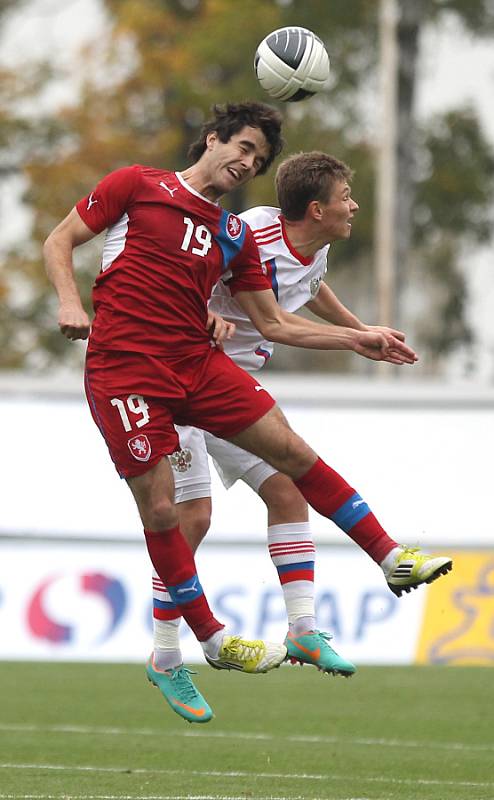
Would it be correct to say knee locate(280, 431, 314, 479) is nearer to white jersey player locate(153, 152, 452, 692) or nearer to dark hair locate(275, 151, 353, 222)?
white jersey player locate(153, 152, 452, 692)

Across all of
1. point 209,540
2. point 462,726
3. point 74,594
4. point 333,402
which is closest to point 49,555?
point 74,594

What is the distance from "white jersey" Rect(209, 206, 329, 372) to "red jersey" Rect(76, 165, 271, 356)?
53 centimetres

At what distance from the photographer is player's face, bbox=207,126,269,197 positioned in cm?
837

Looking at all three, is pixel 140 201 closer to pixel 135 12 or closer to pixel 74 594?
pixel 74 594

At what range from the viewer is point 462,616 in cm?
1647

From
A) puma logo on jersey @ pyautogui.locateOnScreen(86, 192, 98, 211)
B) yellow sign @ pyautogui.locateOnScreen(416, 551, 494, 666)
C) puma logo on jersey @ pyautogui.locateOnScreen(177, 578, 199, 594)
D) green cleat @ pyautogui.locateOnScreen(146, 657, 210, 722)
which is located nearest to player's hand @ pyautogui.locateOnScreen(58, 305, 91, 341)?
puma logo on jersey @ pyautogui.locateOnScreen(86, 192, 98, 211)

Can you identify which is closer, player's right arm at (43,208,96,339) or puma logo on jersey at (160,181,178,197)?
player's right arm at (43,208,96,339)

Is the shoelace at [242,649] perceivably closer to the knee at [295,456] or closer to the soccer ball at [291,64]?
the knee at [295,456]

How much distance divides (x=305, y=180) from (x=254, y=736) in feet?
15.0

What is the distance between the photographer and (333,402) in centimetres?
1719

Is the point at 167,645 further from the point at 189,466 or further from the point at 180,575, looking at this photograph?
the point at 189,466

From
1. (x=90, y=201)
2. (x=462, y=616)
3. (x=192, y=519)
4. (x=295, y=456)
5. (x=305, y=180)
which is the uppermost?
(x=305, y=180)

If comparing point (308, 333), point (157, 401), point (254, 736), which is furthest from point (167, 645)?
point (254, 736)

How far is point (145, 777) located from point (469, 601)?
7265 mm
